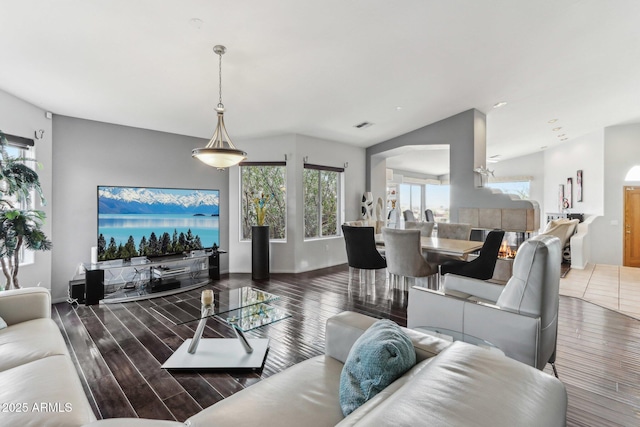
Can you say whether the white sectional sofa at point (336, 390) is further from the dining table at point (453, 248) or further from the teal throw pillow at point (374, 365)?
the dining table at point (453, 248)

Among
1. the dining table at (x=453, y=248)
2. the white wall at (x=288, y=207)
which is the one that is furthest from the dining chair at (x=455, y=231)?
the white wall at (x=288, y=207)

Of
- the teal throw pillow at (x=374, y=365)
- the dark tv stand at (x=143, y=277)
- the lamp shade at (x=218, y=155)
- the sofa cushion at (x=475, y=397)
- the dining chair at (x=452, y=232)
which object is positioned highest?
the lamp shade at (x=218, y=155)

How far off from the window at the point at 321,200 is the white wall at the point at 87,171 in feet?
8.48

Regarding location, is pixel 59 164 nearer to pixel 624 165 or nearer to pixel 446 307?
pixel 446 307

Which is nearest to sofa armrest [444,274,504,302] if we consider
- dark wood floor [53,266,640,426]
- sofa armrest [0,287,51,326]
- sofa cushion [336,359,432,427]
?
dark wood floor [53,266,640,426]

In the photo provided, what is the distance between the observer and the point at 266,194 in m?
6.00

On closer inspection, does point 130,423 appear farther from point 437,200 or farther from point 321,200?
point 437,200

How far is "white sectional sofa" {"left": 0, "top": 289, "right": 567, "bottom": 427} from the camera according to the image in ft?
2.33

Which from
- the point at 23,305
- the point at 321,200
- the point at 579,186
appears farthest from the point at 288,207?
the point at 579,186

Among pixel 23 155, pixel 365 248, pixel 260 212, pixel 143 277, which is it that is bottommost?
pixel 143 277

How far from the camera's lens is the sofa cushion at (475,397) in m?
0.67

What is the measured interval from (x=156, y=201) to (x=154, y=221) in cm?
33

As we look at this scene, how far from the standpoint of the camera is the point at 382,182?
7746mm

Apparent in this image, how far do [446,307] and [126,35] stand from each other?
3.38m
